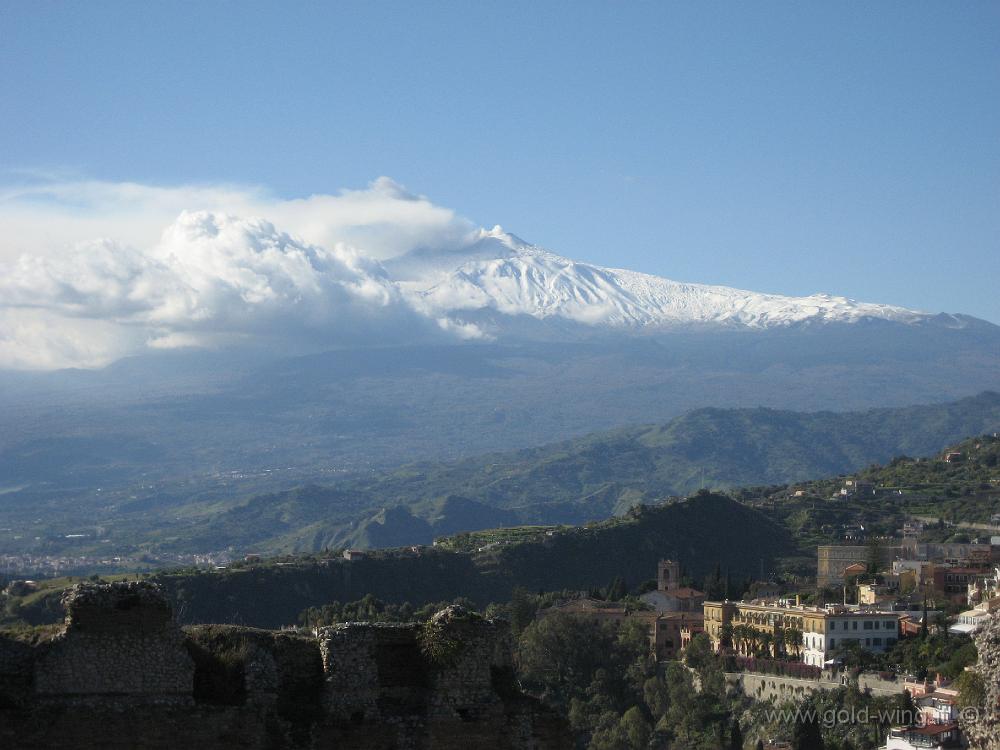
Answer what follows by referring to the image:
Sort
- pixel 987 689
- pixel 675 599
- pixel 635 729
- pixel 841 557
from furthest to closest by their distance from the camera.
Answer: pixel 841 557, pixel 675 599, pixel 635 729, pixel 987 689

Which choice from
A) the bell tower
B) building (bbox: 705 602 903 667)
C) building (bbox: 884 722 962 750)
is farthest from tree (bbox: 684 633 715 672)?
the bell tower

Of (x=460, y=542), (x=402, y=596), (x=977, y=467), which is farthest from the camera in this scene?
(x=977, y=467)

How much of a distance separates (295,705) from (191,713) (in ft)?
3.03

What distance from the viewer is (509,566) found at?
357ft

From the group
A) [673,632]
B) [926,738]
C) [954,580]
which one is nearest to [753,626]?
[673,632]

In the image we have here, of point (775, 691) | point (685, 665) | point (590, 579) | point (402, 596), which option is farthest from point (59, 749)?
point (590, 579)

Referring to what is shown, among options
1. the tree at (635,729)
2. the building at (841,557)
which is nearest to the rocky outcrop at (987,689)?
the tree at (635,729)

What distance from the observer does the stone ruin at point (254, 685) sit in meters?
12.1

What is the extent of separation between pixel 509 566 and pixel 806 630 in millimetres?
38813

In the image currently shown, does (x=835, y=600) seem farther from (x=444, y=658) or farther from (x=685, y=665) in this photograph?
(x=444, y=658)

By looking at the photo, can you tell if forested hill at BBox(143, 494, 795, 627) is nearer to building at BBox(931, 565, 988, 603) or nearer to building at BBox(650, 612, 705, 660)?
building at BBox(650, 612, 705, 660)

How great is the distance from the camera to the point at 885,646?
69250mm

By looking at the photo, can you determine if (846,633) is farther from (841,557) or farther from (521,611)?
(841,557)

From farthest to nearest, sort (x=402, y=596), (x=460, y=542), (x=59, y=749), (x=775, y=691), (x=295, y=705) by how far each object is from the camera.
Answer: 1. (x=460, y=542)
2. (x=402, y=596)
3. (x=775, y=691)
4. (x=295, y=705)
5. (x=59, y=749)
